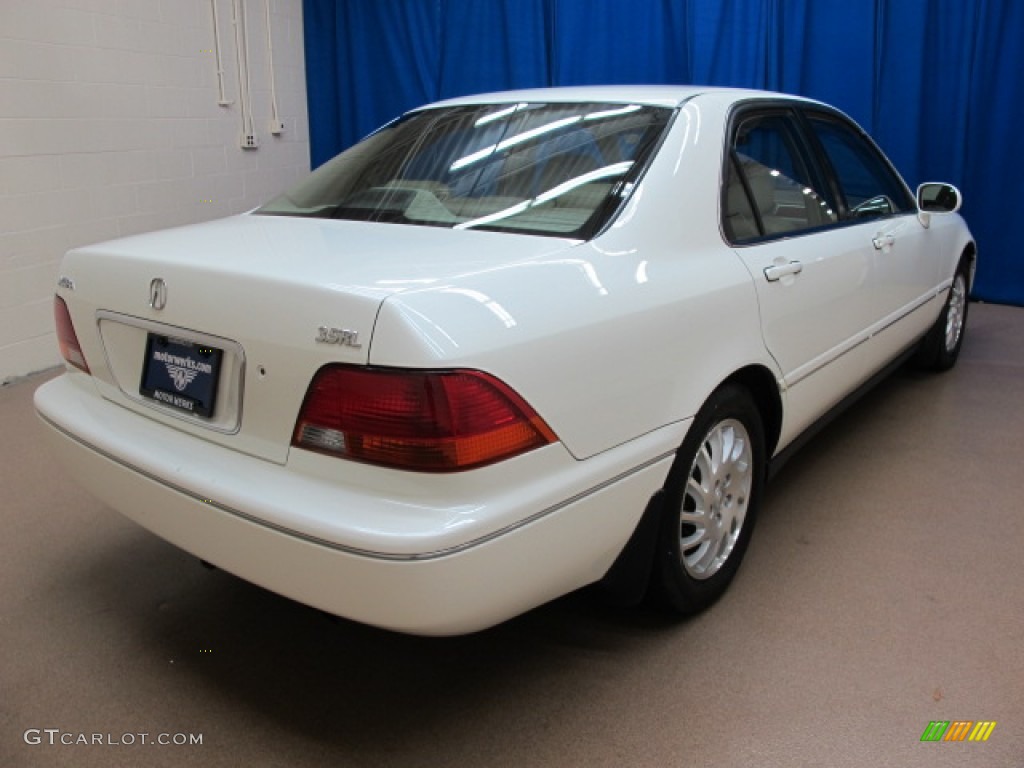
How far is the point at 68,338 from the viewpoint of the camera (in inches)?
80.8

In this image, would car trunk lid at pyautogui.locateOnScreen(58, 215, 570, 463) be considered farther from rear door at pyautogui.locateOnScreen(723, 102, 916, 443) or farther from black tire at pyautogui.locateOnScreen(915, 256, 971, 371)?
black tire at pyautogui.locateOnScreen(915, 256, 971, 371)

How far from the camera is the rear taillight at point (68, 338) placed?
2.02 m

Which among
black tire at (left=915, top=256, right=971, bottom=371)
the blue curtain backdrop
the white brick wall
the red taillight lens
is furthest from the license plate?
the blue curtain backdrop

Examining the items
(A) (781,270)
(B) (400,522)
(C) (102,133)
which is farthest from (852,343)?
(C) (102,133)

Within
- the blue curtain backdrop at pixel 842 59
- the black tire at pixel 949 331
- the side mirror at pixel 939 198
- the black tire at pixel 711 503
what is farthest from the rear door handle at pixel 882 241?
the blue curtain backdrop at pixel 842 59

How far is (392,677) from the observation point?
197 centimetres

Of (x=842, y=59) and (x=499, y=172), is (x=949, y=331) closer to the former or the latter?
(x=842, y=59)

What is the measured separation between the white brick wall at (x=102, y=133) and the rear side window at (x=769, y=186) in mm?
3748

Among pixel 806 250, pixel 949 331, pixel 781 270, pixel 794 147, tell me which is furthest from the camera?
pixel 949 331

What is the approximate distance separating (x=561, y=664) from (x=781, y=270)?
1157 millimetres

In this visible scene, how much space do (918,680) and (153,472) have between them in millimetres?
1739

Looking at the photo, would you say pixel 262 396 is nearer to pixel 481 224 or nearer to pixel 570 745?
pixel 481 224

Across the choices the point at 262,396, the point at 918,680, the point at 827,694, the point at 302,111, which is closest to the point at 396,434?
→ the point at 262,396

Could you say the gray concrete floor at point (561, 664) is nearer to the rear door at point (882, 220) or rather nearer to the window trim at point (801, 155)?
the rear door at point (882, 220)
